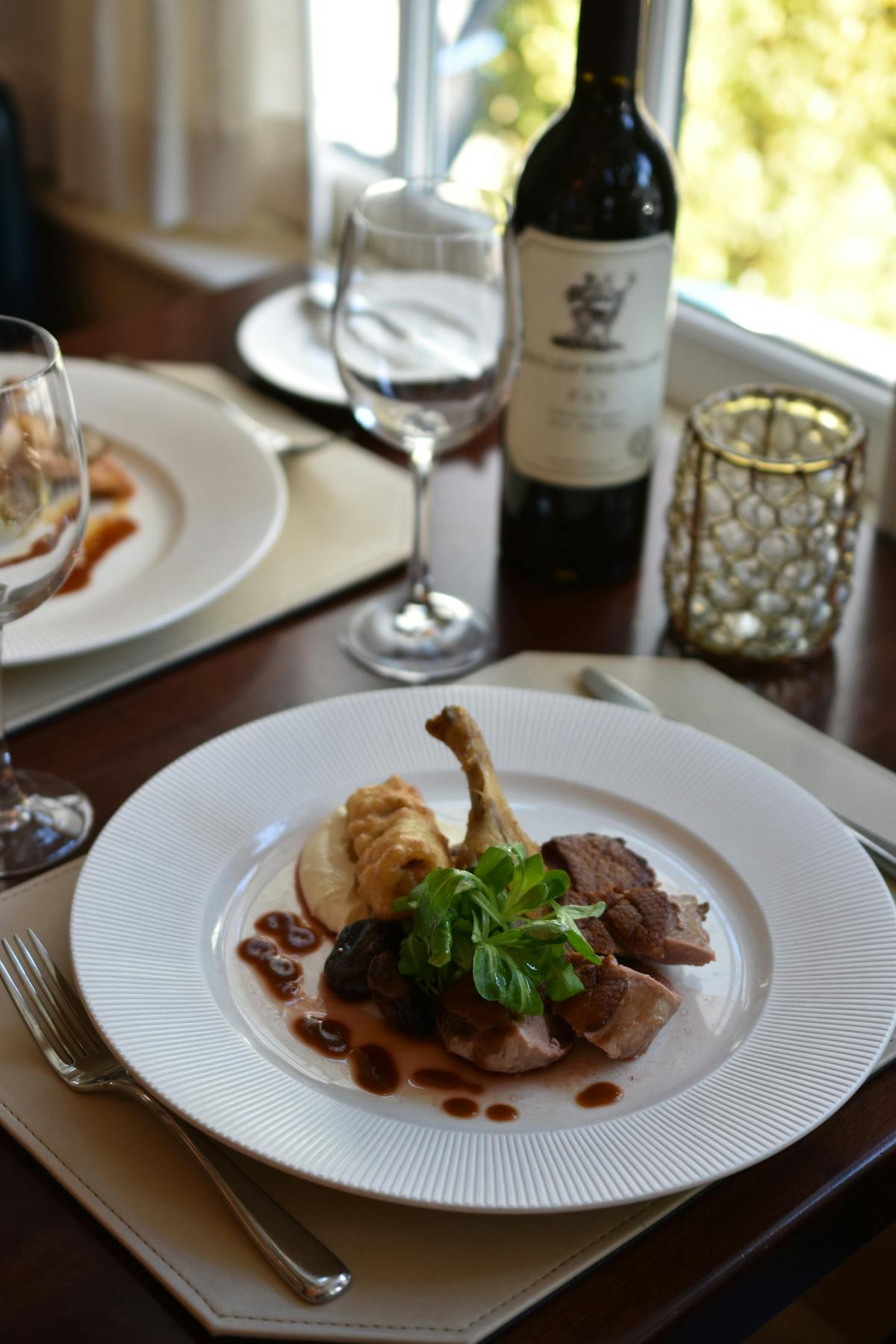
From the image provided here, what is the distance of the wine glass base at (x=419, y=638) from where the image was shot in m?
1.03

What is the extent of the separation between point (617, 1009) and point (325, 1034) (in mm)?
148

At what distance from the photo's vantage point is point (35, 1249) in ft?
2.03

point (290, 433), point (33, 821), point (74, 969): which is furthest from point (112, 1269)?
point (290, 433)

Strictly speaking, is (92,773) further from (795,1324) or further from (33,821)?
(795,1324)

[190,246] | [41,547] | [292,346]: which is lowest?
[190,246]

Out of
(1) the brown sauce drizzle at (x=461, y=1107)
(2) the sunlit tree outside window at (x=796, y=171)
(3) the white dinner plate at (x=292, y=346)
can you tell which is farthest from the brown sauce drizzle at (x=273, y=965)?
(2) the sunlit tree outside window at (x=796, y=171)

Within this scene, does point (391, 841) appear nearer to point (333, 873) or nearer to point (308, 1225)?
point (333, 873)

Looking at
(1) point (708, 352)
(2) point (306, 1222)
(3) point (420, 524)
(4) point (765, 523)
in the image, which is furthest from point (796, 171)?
(2) point (306, 1222)

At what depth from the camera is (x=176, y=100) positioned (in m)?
2.19

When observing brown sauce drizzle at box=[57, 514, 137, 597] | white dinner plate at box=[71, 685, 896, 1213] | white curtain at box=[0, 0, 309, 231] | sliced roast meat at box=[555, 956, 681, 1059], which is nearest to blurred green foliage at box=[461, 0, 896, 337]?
white curtain at box=[0, 0, 309, 231]

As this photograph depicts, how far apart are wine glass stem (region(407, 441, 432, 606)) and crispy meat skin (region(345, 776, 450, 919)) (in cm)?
29

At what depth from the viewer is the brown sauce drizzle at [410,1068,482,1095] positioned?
0.66 metres

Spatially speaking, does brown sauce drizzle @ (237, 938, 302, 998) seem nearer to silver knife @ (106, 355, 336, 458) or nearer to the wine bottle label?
the wine bottle label

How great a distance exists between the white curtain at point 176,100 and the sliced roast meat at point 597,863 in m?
1.70
